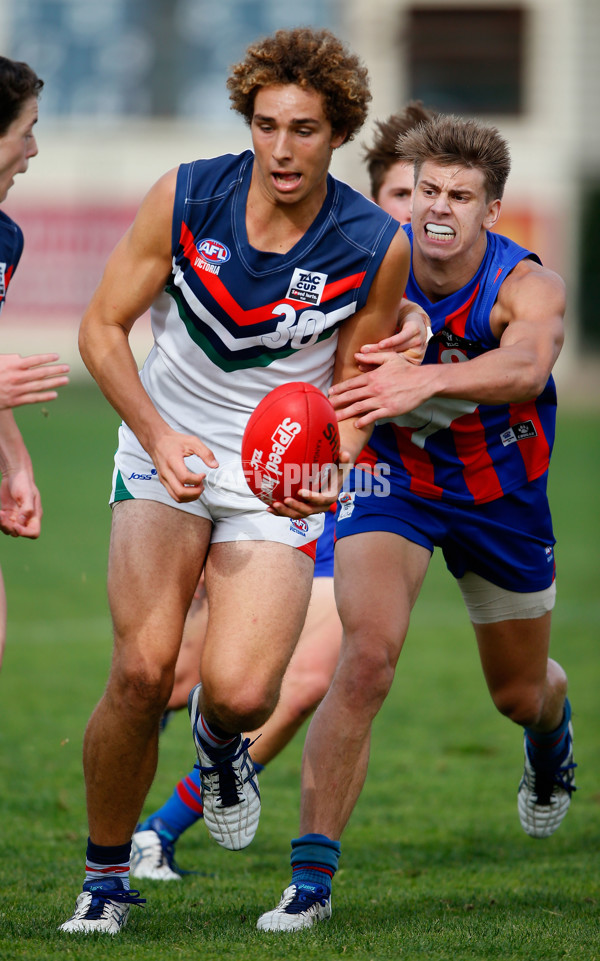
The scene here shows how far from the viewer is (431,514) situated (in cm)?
458

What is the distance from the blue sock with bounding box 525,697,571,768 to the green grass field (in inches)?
15.7

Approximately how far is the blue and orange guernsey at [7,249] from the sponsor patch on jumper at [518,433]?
6.14ft

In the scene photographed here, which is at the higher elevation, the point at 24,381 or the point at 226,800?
the point at 24,381

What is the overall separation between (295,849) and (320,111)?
95.1 inches

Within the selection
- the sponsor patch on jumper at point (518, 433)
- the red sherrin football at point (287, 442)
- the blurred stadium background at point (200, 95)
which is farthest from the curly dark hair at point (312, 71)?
the blurred stadium background at point (200, 95)

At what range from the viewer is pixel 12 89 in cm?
401

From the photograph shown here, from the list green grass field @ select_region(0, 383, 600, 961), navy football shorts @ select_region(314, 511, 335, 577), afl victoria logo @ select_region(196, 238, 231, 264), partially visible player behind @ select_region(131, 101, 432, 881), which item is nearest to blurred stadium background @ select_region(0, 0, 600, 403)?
green grass field @ select_region(0, 383, 600, 961)

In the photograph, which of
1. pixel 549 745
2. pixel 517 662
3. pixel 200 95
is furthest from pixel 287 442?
pixel 200 95

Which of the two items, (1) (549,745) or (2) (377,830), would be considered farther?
(2) (377,830)

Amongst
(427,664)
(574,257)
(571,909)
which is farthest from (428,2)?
(571,909)

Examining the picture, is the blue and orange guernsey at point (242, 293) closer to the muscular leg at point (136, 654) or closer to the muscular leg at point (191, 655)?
the muscular leg at point (136, 654)

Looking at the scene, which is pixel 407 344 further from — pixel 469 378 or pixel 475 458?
pixel 475 458

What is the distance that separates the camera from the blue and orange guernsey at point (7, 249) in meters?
4.11

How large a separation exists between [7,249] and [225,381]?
2.79ft
